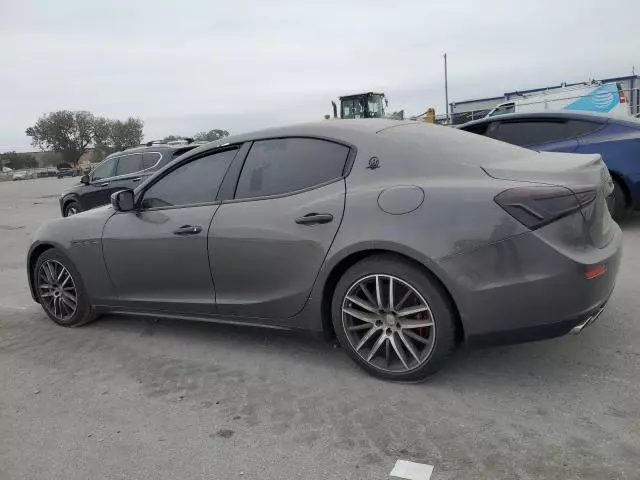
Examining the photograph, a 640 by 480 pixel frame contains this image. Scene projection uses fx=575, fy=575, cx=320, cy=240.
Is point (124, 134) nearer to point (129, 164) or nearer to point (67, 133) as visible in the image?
point (67, 133)

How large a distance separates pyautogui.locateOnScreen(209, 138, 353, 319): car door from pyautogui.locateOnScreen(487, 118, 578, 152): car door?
15.0ft

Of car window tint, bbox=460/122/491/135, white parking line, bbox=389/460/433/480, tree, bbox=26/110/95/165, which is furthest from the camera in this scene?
tree, bbox=26/110/95/165

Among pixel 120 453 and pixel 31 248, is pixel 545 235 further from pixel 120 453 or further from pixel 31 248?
pixel 31 248

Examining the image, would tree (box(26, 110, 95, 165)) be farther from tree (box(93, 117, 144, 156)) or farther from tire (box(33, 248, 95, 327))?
tire (box(33, 248, 95, 327))

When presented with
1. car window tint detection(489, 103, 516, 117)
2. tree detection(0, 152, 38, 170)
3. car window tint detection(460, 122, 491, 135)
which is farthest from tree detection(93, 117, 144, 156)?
car window tint detection(460, 122, 491, 135)

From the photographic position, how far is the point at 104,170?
12258 mm

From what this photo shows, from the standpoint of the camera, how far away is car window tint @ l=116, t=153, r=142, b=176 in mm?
11531

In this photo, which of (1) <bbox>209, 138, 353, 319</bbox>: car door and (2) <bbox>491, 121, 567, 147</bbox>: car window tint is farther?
(2) <bbox>491, 121, 567, 147</bbox>: car window tint

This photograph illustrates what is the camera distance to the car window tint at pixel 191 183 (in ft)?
13.5

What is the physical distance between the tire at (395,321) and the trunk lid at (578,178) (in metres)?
0.74

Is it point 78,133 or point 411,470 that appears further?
point 78,133

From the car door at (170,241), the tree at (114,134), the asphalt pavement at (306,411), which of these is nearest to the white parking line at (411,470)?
the asphalt pavement at (306,411)

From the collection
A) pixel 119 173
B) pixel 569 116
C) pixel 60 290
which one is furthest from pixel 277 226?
pixel 119 173

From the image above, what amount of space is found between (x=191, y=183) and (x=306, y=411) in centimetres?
194
